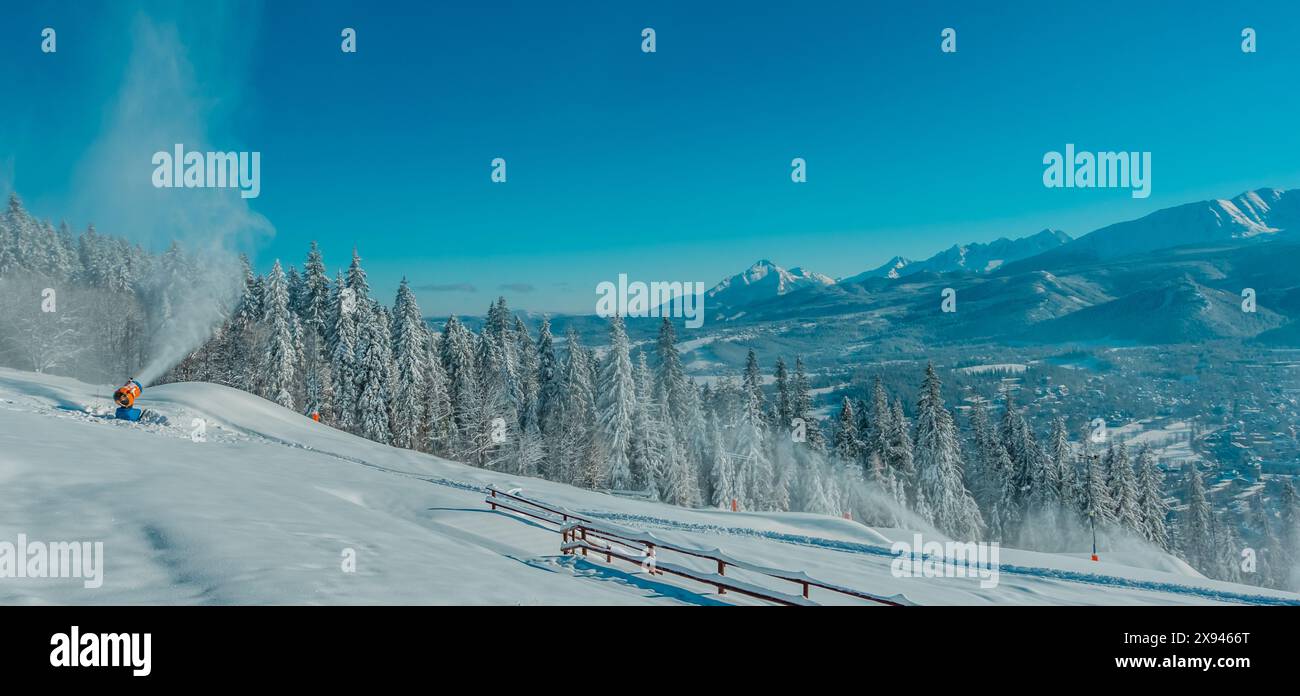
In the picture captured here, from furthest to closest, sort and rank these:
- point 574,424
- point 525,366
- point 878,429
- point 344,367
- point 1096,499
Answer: point 525,366
point 878,429
point 574,424
point 1096,499
point 344,367

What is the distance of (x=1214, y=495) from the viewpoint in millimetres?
134250

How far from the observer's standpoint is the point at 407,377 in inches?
1943

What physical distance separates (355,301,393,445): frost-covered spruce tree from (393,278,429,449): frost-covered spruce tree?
100 centimetres

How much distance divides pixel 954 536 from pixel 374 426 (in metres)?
49.1

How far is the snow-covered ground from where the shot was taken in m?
10.2

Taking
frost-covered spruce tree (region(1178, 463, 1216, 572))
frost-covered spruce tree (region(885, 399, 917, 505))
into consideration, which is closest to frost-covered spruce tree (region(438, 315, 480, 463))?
frost-covered spruce tree (region(885, 399, 917, 505))

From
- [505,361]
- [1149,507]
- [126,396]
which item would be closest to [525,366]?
[505,361]

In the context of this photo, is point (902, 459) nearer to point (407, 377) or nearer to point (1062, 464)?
point (1062, 464)

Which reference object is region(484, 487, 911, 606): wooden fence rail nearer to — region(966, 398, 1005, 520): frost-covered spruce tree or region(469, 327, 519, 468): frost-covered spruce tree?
region(469, 327, 519, 468): frost-covered spruce tree

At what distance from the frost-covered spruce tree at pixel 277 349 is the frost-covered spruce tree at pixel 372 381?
6221 mm
